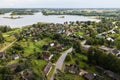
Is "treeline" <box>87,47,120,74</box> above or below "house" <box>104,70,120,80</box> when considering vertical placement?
above

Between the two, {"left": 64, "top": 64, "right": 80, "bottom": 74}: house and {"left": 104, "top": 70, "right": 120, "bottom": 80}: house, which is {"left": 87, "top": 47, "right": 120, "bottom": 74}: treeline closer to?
{"left": 104, "top": 70, "right": 120, "bottom": 80}: house

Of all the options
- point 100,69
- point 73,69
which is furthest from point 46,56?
point 100,69

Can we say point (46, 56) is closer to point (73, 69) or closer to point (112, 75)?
point (73, 69)

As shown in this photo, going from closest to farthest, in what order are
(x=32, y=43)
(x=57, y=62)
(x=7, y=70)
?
(x=7, y=70) < (x=57, y=62) < (x=32, y=43)

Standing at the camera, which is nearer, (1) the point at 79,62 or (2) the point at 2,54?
(1) the point at 79,62

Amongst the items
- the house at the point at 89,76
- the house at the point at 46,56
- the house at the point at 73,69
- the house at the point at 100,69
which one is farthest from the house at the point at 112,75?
the house at the point at 46,56

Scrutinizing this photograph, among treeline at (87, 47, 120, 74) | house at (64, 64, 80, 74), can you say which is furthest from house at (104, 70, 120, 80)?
house at (64, 64, 80, 74)

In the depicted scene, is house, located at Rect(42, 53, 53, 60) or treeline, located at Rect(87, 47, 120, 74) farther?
house, located at Rect(42, 53, 53, 60)

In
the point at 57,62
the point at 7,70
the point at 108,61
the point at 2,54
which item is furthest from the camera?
the point at 2,54

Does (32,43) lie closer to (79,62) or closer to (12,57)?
(12,57)

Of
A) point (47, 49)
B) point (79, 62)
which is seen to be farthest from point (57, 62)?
point (47, 49)
